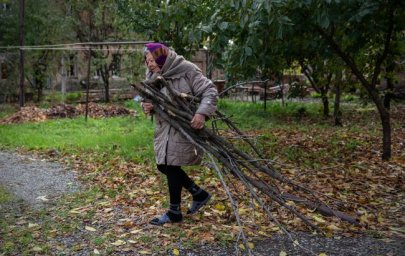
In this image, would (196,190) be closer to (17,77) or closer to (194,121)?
(194,121)

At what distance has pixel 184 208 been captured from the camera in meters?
5.67

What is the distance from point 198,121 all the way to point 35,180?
4184 mm

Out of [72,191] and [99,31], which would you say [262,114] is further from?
[99,31]

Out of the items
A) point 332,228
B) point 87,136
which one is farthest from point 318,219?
point 87,136

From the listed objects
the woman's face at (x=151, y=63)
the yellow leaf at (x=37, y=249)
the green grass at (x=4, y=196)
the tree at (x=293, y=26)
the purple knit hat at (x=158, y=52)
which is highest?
the tree at (x=293, y=26)

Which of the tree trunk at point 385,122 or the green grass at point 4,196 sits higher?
the tree trunk at point 385,122

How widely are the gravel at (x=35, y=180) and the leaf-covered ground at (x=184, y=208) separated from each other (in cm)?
25

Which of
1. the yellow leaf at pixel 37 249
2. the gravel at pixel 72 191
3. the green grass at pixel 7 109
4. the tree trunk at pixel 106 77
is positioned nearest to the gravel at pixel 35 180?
the gravel at pixel 72 191

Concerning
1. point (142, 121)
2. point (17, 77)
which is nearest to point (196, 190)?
point (142, 121)

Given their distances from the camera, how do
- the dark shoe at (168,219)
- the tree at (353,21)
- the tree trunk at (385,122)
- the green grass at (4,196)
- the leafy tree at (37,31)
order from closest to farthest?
1. the dark shoe at (168,219)
2. the tree at (353,21)
3. the green grass at (4,196)
4. the tree trunk at (385,122)
5. the leafy tree at (37,31)

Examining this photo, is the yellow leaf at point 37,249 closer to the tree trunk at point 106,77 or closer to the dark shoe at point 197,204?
the dark shoe at point 197,204

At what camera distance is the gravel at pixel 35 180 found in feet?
21.7

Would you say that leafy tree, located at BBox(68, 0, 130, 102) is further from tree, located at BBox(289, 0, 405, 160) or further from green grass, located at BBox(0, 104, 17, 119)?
tree, located at BBox(289, 0, 405, 160)

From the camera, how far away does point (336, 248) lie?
173 inches
